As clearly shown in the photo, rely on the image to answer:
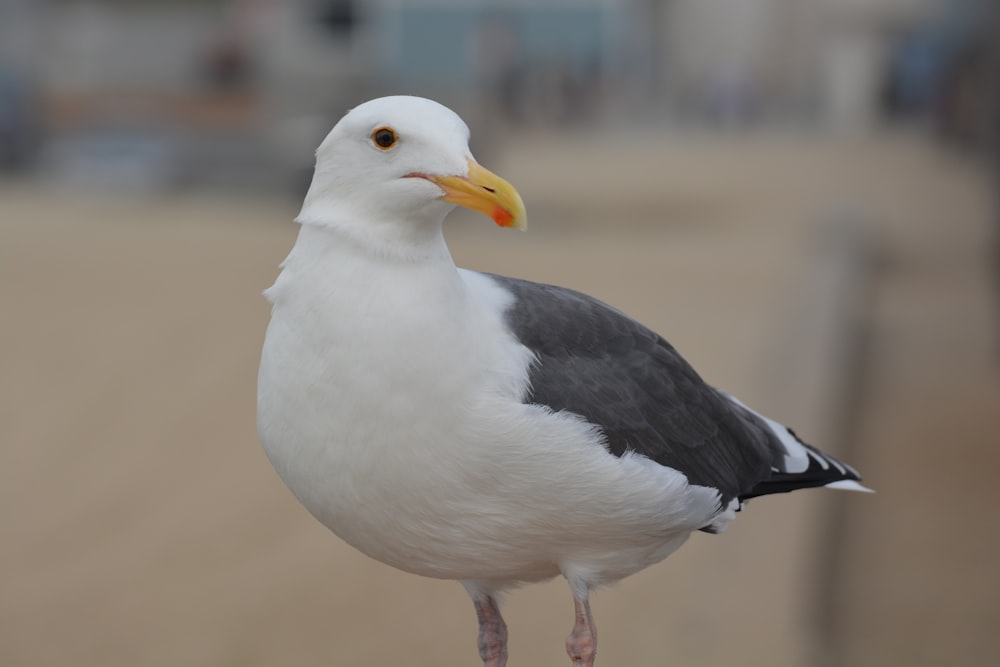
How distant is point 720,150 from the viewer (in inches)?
1219

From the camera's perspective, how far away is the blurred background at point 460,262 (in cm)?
723

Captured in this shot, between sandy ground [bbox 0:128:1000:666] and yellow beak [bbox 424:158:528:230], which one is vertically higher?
yellow beak [bbox 424:158:528:230]

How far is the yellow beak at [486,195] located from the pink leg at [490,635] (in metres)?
1.01

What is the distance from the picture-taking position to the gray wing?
301cm

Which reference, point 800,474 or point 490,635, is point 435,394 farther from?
point 800,474

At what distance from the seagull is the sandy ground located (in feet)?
10.7

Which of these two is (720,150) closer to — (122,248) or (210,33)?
(210,33)

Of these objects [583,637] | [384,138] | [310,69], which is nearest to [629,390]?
[583,637]

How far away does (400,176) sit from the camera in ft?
9.06

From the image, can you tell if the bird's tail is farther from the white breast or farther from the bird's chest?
the bird's chest

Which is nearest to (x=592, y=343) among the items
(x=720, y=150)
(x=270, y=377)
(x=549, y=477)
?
→ (x=549, y=477)

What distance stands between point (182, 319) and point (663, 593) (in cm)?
574

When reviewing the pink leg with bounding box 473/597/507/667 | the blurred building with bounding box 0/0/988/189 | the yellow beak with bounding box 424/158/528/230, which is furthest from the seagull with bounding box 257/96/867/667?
the blurred building with bounding box 0/0/988/189

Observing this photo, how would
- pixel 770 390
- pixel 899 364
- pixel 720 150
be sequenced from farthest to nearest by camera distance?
pixel 720 150 < pixel 899 364 < pixel 770 390
